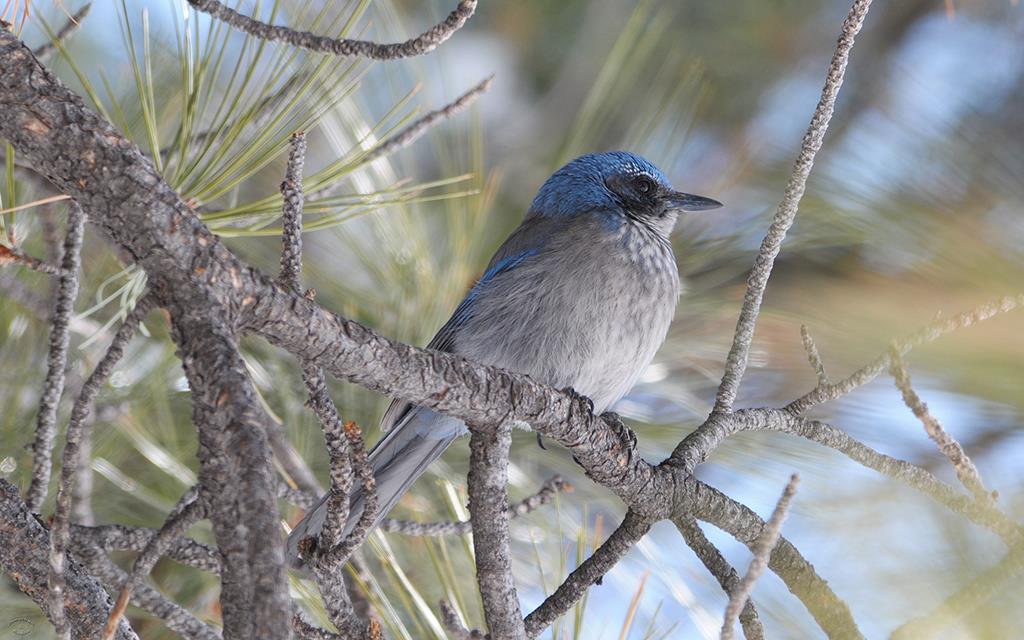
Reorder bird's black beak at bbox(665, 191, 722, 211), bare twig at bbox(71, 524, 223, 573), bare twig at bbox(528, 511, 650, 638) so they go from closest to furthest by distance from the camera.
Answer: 1. bare twig at bbox(71, 524, 223, 573)
2. bare twig at bbox(528, 511, 650, 638)
3. bird's black beak at bbox(665, 191, 722, 211)

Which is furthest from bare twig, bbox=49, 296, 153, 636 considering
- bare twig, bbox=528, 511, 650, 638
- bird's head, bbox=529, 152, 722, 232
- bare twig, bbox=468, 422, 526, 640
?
bird's head, bbox=529, 152, 722, 232

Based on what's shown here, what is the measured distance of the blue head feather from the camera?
3424 mm

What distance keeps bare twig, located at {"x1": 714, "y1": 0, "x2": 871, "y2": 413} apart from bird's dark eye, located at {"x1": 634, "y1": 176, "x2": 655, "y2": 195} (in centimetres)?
130

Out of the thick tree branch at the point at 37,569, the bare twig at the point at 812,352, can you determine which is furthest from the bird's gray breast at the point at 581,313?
the thick tree branch at the point at 37,569

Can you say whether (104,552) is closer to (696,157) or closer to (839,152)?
(839,152)

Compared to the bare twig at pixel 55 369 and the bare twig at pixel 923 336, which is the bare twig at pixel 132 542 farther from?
the bare twig at pixel 923 336

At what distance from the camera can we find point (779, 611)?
2.71m

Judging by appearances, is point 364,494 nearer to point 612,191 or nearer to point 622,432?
point 622,432

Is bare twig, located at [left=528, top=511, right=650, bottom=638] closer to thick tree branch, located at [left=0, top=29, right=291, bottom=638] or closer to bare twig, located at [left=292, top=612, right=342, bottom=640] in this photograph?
bare twig, located at [left=292, top=612, right=342, bottom=640]

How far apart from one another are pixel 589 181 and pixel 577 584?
173 cm

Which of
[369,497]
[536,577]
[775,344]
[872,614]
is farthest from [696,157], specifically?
[369,497]

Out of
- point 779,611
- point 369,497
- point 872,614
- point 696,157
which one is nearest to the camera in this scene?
point 369,497

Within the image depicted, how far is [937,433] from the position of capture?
1592 mm

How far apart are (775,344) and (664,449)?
46cm
